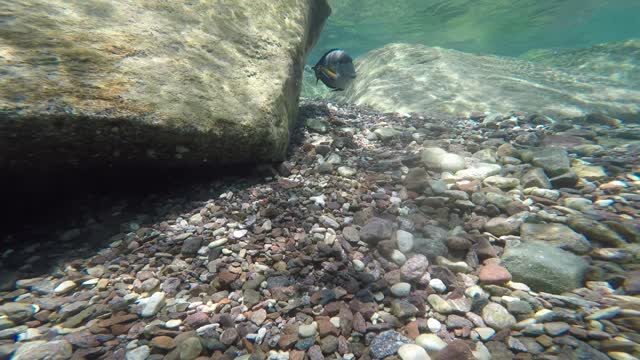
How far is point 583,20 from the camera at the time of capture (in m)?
34.7

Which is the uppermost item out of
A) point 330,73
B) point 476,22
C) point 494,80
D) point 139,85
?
point 139,85

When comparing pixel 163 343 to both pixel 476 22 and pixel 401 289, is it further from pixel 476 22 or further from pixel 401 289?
pixel 476 22

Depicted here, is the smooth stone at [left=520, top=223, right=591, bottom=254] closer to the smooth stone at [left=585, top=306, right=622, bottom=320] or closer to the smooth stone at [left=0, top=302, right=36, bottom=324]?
the smooth stone at [left=585, top=306, right=622, bottom=320]

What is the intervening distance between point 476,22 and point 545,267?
38578 mm

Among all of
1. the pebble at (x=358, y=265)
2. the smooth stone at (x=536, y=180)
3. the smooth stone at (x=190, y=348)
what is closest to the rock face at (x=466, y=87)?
the smooth stone at (x=536, y=180)

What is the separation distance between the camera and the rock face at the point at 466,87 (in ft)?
20.1

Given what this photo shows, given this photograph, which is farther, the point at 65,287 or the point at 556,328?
the point at 65,287

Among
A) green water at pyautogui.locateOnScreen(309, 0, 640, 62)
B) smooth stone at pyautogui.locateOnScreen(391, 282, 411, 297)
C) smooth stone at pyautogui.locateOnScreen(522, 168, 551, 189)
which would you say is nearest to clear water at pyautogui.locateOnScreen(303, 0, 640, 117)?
green water at pyautogui.locateOnScreen(309, 0, 640, 62)

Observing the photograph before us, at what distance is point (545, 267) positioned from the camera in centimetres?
218

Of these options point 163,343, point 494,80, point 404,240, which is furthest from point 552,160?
point 494,80

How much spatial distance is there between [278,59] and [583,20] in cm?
4844

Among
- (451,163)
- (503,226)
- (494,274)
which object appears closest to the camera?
(494,274)

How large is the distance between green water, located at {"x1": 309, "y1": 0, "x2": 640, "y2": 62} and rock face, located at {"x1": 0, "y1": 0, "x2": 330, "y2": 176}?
2752 centimetres

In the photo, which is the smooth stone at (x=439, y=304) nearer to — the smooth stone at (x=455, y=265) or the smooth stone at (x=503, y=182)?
the smooth stone at (x=455, y=265)
